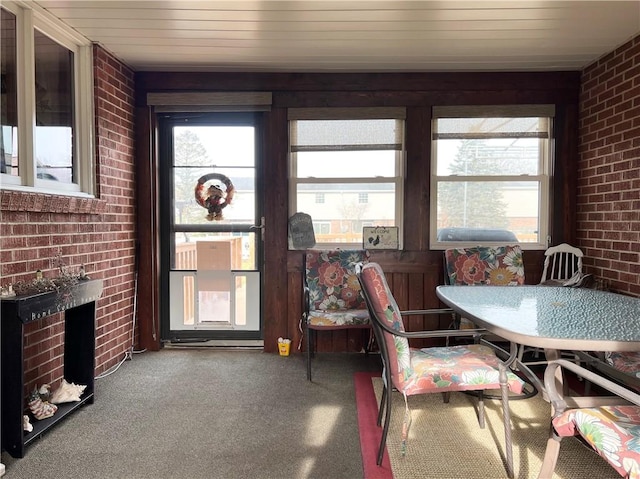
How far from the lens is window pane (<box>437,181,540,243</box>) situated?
361 cm

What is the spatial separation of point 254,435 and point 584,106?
11.2ft

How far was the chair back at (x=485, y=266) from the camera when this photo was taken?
3287mm

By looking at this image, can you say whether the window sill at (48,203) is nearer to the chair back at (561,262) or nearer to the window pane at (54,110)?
the window pane at (54,110)

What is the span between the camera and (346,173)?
3.65 meters

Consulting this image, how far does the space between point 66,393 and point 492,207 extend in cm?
333

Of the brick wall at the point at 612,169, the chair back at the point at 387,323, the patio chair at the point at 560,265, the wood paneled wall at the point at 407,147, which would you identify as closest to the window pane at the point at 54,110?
the wood paneled wall at the point at 407,147

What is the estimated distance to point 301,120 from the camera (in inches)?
142

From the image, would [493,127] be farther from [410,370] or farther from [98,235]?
[98,235]

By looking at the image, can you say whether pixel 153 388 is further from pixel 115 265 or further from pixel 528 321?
pixel 528 321

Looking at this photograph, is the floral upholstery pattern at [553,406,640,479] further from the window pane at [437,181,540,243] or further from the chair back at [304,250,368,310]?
the window pane at [437,181,540,243]

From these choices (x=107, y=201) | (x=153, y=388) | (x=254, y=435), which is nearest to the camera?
(x=254, y=435)

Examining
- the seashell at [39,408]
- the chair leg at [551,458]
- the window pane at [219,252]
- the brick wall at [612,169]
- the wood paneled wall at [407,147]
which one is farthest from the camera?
the window pane at [219,252]

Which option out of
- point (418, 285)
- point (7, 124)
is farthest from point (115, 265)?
point (418, 285)

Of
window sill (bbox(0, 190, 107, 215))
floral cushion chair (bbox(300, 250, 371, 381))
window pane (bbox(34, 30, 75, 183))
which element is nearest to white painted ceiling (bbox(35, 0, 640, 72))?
window pane (bbox(34, 30, 75, 183))
